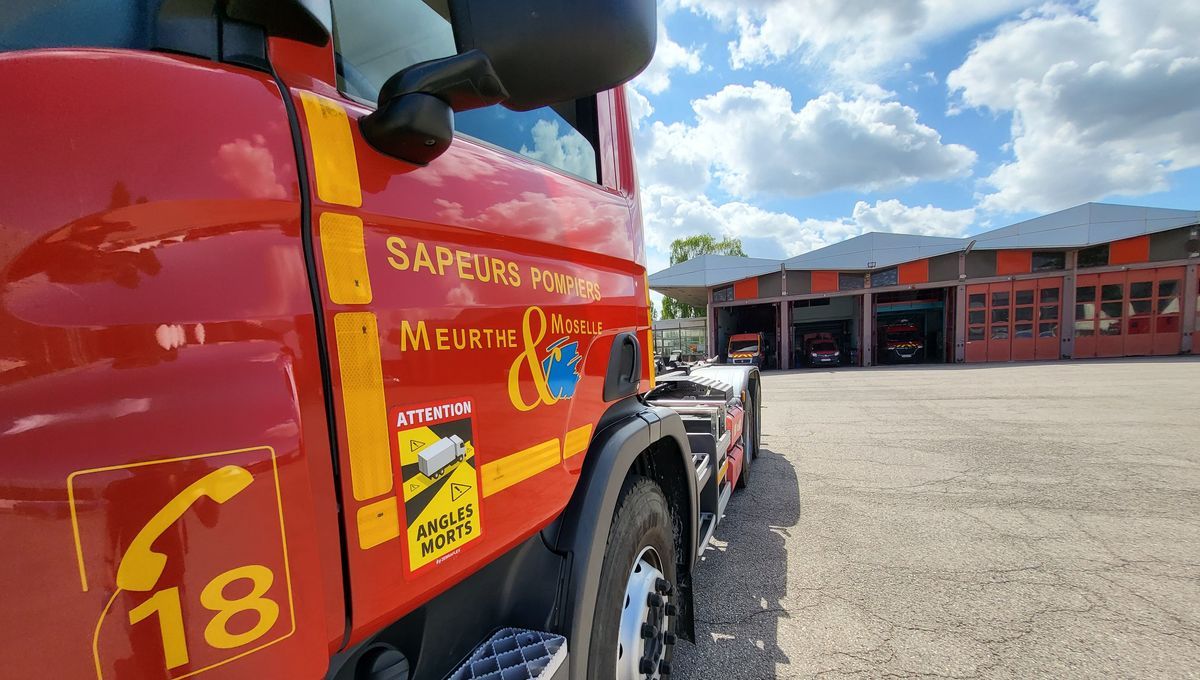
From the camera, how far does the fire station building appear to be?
20.4 metres

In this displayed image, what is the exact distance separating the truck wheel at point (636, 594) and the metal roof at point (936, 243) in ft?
80.4

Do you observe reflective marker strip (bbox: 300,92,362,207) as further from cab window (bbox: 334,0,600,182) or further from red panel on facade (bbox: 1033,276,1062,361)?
red panel on facade (bbox: 1033,276,1062,361)

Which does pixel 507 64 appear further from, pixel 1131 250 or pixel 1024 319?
pixel 1131 250

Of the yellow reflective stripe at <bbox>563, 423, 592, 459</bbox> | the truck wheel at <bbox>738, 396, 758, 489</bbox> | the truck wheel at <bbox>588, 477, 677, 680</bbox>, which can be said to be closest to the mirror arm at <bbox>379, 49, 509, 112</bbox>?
the yellow reflective stripe at <bbox>563, 423, 592, 459</bbox>

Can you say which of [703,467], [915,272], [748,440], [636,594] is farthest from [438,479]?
[915,272]

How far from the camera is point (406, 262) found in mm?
1024

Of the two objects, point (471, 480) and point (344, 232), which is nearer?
point (344, 232)

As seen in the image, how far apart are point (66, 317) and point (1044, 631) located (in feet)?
12.7

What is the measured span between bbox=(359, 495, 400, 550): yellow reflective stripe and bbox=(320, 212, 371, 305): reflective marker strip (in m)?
0.37

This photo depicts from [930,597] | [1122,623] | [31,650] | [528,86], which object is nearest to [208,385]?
[31,650]

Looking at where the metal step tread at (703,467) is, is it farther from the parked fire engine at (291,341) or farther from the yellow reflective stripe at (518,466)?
the yellow reflective stripe at (518,466)

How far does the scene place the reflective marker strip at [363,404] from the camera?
2.93ft

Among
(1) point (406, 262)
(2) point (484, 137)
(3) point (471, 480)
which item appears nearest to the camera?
(1) point (406, 262)

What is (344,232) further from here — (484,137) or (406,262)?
(484,137)
